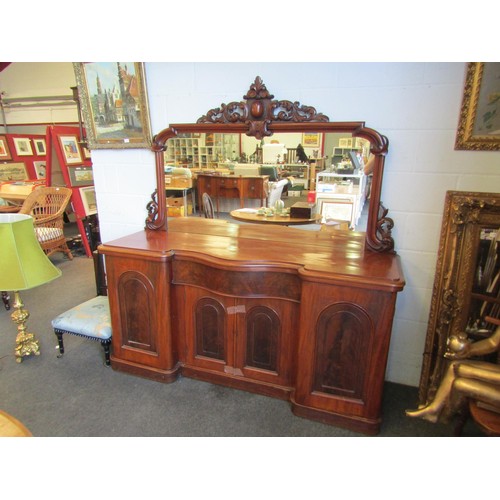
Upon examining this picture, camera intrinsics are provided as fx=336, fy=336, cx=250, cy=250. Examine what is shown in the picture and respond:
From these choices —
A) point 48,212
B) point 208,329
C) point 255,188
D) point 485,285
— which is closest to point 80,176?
point 48,212

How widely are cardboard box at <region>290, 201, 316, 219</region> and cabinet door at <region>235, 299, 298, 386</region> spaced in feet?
2.26

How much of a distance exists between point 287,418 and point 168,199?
5.18 ft

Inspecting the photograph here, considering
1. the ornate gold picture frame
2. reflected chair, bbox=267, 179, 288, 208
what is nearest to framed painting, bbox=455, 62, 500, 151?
the ornate gold picture frame

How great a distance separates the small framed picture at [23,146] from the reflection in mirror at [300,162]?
6119 mm

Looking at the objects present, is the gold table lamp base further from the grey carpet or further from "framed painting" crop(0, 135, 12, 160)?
"framed painting" crop(0, 135, 12, 160)

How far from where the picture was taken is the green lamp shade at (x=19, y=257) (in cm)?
168

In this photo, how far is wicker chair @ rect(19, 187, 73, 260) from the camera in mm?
4141

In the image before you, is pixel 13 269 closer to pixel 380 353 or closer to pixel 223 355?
pixel 223 355

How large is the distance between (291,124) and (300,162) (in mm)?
244

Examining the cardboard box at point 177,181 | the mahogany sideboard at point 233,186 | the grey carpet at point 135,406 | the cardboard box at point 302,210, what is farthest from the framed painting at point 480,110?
the cardboard box at point 177,181

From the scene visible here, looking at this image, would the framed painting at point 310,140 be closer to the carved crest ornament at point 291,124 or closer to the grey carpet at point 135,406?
the carved crest ornament at point 291,124

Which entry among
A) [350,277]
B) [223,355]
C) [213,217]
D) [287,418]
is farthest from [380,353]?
[213,217]

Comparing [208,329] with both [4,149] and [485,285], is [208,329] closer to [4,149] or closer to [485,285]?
[485,285]

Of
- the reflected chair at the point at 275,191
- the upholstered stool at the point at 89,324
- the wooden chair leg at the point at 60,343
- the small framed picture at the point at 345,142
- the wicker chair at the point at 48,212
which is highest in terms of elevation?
Result: the small framed picture at the point at 345,142
